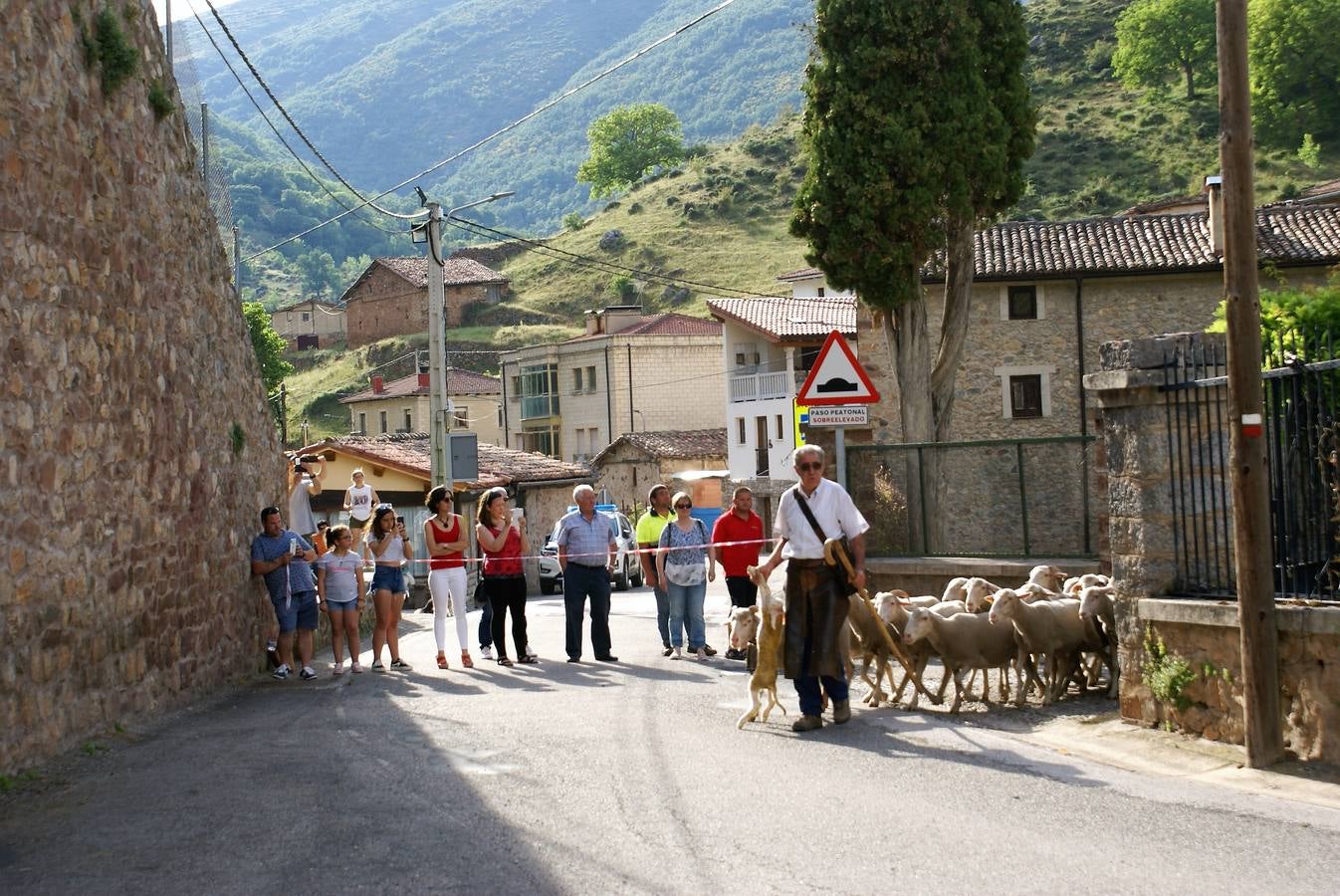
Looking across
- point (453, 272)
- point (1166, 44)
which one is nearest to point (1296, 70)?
point (1166, 44)

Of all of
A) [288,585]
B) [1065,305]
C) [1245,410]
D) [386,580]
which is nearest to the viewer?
[1245,410]

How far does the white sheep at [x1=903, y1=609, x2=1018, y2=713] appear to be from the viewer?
1189cm

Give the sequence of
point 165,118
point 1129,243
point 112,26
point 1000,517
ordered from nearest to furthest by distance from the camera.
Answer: point 112,26 → point 165,118 → point 1000,517 → point 1129,243

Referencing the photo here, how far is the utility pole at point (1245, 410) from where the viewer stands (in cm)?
911

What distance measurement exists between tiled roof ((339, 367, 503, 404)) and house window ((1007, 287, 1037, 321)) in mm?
39075

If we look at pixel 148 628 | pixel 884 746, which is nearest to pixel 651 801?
pixel 884 746

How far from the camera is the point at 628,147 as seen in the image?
487 ft

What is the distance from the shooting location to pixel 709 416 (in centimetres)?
7475

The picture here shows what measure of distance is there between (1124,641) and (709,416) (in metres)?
64.0

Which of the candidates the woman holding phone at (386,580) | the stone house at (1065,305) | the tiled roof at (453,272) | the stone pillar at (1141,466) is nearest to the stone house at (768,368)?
the stone house at (1065,305)

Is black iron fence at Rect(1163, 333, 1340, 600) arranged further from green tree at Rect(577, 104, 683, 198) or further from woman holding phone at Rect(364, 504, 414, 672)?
green tree at Rect(577, 104, 683, 198)

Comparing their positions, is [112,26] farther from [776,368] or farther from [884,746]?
[776,368]

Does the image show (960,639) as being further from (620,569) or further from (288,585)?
(620,569)

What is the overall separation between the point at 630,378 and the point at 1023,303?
32.9m
